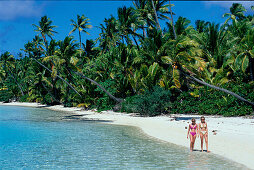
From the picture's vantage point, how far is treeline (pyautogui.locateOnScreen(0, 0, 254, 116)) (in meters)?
21.6

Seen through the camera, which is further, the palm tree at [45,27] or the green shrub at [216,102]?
the palm tree at [45,27]

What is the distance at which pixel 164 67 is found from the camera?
86.0 feet

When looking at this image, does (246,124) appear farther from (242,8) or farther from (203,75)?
(242,8)

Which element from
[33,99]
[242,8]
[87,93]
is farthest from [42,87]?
[242,8]

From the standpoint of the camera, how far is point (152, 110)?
25.3 metres

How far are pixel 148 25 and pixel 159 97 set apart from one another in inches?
611

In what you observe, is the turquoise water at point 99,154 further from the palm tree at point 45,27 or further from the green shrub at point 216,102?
the palm tree at point 45,27

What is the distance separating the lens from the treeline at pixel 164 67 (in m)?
21.6

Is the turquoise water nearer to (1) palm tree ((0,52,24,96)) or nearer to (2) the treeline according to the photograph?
(2) the treeline

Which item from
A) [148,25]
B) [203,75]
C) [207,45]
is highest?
[148,25]

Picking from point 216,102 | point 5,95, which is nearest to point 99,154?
point 216,102

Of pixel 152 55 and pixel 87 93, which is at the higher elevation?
pixel 152 55

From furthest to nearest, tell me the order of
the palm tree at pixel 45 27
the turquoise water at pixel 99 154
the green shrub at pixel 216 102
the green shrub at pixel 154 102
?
the palm tree at pixel 45 27 → the green shrub at pixel 154 102 → the green shrub at pixel 216 102 → the turquoise water at pixel 99 154

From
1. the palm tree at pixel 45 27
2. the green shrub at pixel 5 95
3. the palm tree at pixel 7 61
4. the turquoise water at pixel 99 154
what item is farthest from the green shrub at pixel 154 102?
the green shrub at pixel 5 95
